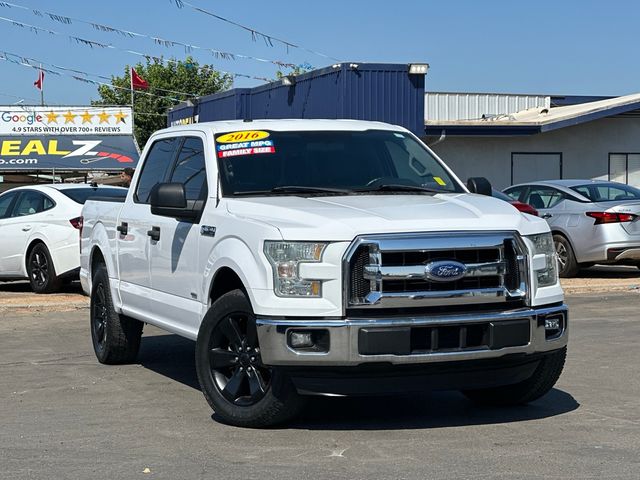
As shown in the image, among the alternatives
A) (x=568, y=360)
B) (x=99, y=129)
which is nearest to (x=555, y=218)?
(x=568, y=360)

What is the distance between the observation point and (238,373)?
6.73 metres

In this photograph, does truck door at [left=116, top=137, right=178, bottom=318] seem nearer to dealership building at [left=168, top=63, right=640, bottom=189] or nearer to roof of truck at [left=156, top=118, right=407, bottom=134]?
roof of truck at [left=156, top=118, right=407, bottom=134]

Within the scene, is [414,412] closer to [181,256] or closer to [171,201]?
[181,256]

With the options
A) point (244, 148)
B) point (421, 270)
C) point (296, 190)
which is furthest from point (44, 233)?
point (421, 270)

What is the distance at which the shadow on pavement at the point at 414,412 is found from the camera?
688 cm

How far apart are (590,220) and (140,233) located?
31.5ft

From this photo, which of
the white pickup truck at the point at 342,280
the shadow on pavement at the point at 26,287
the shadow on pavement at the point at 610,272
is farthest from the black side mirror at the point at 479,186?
the shadow on pavement at the point at 610,272

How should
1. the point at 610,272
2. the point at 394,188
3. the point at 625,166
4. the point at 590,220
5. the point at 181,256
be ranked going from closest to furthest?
1. the point at 394,188
2. the point at 181,256
3. the point at 590,220
4. the point at 610,272
5. the point at 625,166

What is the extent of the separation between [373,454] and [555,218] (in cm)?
1168

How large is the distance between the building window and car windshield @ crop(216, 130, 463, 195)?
2154cm

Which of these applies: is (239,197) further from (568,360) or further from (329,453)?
(568,360)

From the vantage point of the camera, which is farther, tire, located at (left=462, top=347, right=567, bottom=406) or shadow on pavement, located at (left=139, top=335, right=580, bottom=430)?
tire, located at (left=462, top=347, right=567, bottom=406)

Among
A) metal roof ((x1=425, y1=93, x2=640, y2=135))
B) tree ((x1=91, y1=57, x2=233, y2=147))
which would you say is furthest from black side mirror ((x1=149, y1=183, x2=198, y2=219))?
tree ((x1=91, y1=57, x2=233, y2=147))

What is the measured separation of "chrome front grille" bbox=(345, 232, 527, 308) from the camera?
6.27 metres
